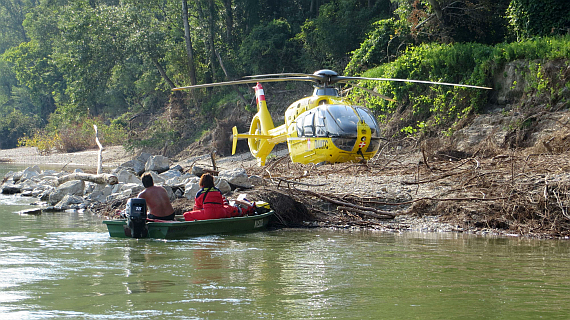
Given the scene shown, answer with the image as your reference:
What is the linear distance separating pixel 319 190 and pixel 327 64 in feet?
68.7

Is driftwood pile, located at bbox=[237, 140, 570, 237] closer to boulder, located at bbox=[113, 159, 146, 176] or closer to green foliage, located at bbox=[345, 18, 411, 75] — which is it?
boulder, located at bbox=[113, 159, 146, 176]

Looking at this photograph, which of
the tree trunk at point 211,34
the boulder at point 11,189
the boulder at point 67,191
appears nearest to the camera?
the boulder at point 67,191

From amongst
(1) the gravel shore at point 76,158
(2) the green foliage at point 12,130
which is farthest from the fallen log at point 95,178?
(2) the green foliage at point 12,130

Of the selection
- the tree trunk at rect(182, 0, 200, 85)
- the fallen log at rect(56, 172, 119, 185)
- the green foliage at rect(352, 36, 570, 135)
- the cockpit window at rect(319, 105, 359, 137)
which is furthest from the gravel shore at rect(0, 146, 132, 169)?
the cockpit window at rect(319, 105, 359, 137)

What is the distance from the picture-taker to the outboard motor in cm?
1009

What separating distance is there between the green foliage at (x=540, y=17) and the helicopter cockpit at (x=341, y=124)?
8.11 m

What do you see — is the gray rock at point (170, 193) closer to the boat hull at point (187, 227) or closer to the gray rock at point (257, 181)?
the gray rock at point (257, 181)

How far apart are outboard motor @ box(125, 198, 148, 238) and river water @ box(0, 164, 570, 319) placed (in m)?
0.28

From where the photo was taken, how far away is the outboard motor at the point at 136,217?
33.1 ft

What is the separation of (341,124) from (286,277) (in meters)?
10.1

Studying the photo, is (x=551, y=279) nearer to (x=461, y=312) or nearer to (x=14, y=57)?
(x=461, y=312)

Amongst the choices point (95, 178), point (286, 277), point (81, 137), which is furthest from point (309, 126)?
point (81, 137)

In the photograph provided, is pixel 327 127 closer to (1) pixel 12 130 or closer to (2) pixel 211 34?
(2) pixel 211 34

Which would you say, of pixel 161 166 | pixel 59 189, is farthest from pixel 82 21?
pixel 59 189
